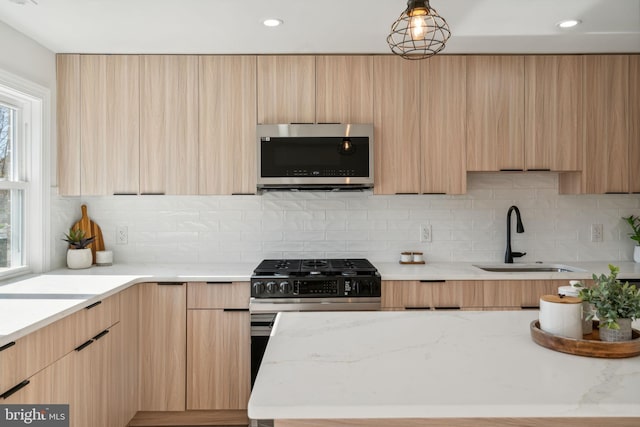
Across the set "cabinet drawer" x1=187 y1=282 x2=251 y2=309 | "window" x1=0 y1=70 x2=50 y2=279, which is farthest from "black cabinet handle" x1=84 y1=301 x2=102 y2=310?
"window" x1=0 y1=70 x2=50 y2=279

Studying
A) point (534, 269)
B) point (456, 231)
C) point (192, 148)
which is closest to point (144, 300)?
point (192, 148)

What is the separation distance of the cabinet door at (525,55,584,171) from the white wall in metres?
0.32

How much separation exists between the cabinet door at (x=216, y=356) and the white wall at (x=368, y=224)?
26.7 inches

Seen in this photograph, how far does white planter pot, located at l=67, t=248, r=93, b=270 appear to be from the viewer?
3.13 m

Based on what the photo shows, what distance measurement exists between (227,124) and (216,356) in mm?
1545

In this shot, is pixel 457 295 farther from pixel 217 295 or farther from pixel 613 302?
pixel 613 302

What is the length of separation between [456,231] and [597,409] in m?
2.60

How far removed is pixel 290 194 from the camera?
3.48 metres

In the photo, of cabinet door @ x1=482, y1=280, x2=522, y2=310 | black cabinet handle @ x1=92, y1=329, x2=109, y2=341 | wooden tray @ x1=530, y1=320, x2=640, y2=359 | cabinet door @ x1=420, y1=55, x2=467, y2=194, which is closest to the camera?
wooden tray @ x1=530, y1=320, x2=640, y2=359

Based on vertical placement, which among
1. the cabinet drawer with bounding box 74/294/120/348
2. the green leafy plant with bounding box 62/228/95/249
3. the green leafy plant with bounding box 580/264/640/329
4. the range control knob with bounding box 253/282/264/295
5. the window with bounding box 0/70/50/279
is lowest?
the cabinet drawer with bounding box 74/294/120/348

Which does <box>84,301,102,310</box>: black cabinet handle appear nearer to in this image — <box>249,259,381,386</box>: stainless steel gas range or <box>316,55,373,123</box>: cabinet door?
<box>249,259,381,386</box>: stainless steel gas range

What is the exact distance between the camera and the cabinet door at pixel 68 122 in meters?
3.14

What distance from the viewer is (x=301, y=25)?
269 centimetres

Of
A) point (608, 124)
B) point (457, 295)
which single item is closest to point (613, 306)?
point (457, 295)
